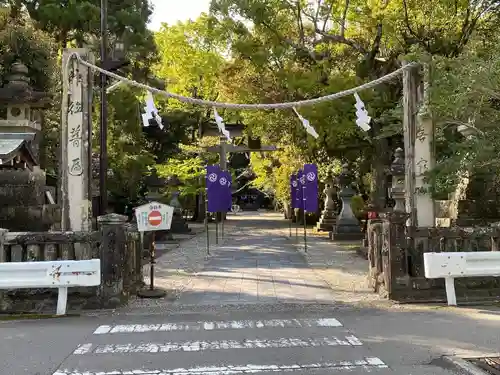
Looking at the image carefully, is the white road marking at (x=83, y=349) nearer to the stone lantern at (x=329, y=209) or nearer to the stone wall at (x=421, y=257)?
the stone wall at (x=421, y=257)

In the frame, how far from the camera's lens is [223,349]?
5918 mm

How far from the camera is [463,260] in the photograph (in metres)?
8.20

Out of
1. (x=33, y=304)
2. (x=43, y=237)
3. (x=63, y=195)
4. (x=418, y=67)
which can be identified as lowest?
(x=33, y=304)

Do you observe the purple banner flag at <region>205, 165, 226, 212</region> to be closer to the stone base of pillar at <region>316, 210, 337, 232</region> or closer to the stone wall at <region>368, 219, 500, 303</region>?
the stone base of pillar at <region>316, 210, 337, 232</region>

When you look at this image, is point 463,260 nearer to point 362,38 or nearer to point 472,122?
point 472,122

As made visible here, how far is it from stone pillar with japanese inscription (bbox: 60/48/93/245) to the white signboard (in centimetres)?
91

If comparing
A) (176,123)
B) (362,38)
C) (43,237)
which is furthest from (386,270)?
(176,123)

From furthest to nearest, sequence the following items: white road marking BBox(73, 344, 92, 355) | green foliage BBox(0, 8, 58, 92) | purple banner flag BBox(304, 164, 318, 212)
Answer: purple banner flag BBox(304, 164, 318, 212) < green foliage BBox(0, 8, 58, 92) < white road marking BBox(73, 344, 92, 355)

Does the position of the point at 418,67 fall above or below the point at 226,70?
below

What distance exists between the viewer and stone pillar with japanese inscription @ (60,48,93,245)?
30.3ft

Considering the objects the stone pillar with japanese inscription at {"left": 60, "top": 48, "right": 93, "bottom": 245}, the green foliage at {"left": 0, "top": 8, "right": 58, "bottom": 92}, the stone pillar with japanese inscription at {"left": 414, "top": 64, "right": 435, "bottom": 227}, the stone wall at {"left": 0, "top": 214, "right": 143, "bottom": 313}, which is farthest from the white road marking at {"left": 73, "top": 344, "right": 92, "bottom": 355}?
the green foliage at {"left": 0, "top": 8, "right": 58, "bottom": 92}

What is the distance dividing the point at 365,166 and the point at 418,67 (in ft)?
53.6

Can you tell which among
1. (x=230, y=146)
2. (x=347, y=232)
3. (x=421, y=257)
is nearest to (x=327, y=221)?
(x=347, y=232)

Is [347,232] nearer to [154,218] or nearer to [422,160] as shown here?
[422,160]
